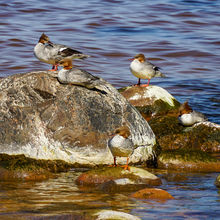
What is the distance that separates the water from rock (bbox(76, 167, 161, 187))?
A: 0.31m

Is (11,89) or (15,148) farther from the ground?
(11,89)

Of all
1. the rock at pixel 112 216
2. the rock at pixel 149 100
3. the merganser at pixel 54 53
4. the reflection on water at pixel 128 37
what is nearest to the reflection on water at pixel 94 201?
the rock at pixel 112 216

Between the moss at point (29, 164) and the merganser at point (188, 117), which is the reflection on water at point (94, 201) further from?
the merganser at point (188, 117)

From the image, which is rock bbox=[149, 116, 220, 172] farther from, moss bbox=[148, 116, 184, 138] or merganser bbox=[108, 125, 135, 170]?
merganser bbox=[108, 125, 135, 170]

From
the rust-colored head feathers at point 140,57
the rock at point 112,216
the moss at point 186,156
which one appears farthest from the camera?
the rust-colored head feathers at point 140,57

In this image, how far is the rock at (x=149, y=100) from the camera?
1327 cm

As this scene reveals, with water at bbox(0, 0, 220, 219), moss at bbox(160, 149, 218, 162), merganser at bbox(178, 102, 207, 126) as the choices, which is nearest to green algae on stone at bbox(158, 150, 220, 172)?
moss at bbox(160, 149, 218, 162)

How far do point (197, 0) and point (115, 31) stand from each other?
11.4m

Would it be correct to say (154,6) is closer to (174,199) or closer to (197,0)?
(197,0)

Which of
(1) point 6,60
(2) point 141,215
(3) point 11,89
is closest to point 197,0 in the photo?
(1) point 6,60

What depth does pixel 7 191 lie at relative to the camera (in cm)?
771

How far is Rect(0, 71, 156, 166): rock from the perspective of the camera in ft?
29.4

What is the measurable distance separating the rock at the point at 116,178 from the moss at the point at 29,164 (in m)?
0.75

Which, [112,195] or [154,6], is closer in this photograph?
[112,195]
